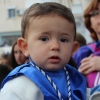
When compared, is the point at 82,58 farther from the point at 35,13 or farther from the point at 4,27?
the point at 4,27

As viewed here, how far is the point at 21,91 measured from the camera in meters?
1.19

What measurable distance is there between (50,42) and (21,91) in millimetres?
213

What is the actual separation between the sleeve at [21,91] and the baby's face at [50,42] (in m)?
0.11

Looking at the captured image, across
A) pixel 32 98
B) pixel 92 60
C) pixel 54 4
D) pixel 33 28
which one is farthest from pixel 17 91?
pixel 92 60

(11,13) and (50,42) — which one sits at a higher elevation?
(50,42)

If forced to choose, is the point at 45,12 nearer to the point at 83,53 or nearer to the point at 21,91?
the point at 21,91

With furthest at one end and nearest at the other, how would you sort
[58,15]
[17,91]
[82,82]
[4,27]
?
1. [4,27]
2. [82,82]
3. [58,15]
4. [17,91]

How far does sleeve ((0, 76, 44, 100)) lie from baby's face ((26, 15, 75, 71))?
0.35 feet

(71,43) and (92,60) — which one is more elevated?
(71,43)

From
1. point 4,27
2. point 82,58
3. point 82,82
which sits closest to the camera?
point 82,82

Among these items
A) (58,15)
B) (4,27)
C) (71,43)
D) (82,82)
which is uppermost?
(58,15)

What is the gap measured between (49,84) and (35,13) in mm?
285

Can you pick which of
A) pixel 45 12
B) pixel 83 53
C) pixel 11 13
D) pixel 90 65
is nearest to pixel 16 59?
pixel 83 53

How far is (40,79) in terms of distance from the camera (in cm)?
124
